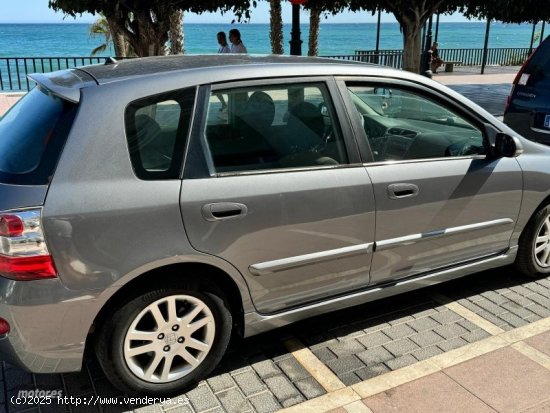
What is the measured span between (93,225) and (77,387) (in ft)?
3.47

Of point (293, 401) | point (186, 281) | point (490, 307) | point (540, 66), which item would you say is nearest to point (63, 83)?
point (186, 281)

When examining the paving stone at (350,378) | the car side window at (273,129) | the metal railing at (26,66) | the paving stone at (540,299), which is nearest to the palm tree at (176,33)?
the metal railing at (26,66)

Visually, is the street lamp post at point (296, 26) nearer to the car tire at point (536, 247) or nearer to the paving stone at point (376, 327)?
the car tire at point (536, 247)

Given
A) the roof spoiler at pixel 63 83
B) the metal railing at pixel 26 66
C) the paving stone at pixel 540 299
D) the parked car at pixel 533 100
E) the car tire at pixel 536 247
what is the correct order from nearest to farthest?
the roof spoiler at pixel 63 83, the paving stone at pixel 540 299, the car tire at pixel 536 247, the parked car at pixel 533 100, the metal railing at pixel 26 66

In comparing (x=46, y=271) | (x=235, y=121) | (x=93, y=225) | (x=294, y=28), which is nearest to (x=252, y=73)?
(x=235, y=121)

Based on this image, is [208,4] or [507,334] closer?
[507,334]

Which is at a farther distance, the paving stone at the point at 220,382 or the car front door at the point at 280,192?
the paving stone at the point at 220,382

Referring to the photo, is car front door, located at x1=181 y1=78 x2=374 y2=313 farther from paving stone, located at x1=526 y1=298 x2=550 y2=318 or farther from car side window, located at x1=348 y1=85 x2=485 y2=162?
paving stone, located at x1=526 y1=298 x2=550 y2=318

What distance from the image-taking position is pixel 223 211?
9.11 feet

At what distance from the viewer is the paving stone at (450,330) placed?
3.59m

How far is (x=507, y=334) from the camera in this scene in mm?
3592

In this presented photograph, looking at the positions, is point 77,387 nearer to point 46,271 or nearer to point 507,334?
point 46,271

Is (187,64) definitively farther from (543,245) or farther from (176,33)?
(176,33)

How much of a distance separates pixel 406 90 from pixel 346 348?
5.43ft
